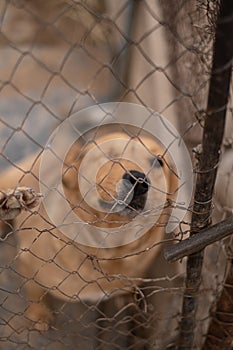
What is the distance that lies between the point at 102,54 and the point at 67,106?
0.14m

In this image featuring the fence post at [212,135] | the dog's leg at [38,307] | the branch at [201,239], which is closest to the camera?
the fence post at [212,135]

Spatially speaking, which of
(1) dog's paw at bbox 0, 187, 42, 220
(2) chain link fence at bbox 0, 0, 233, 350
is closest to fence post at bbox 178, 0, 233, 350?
(2) chain link fence at bbox 0, 0, 233, 350

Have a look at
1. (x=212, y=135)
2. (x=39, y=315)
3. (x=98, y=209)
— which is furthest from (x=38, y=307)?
(x=212, y=135)

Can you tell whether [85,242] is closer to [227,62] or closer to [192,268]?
[192,268]

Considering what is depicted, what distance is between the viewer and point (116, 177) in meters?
0.91

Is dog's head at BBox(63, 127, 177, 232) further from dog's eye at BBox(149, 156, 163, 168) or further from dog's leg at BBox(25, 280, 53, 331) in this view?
dog's leg at BBox(25, 280, 53, 331)

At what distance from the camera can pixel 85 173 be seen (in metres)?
0.92

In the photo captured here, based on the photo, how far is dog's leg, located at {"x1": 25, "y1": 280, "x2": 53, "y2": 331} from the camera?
989mm

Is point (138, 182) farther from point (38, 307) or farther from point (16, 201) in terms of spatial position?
point (38, 307)

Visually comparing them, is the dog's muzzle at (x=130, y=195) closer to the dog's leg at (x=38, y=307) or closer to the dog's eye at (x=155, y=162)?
the dog's eye at (x=155, y=162)

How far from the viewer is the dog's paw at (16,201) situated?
2.77ft

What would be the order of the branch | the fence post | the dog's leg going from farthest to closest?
1. the dog's leg
2. the branch
3. the fence post

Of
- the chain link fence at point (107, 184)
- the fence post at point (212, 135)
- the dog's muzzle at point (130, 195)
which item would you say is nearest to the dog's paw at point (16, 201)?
the chain link fence at point (107, 184)

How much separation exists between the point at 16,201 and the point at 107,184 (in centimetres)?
15
